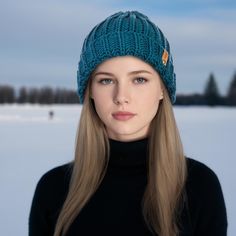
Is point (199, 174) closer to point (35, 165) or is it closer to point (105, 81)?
point (105, 81)

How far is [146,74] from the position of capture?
1.96 m

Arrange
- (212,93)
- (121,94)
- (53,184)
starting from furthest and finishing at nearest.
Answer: (212,93)
(53,184)
(121,94)

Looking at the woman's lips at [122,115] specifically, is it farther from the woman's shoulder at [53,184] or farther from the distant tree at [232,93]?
the distant tree at [232,93]

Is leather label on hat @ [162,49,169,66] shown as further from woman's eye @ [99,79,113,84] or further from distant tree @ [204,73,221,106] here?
distant tree @ [204,73,221,106]

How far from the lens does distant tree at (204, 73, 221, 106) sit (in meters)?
54.2

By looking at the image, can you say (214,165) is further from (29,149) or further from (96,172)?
A: (96,172)

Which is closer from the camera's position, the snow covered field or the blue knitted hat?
the blue knitted hat

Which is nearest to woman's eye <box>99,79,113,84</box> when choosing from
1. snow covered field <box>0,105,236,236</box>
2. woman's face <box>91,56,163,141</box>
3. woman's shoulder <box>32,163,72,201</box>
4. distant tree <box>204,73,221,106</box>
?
woman's face <box>91,56,163,141</box>

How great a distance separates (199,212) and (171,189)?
16 cm

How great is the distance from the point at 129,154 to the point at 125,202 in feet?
0.73

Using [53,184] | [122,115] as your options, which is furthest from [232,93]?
[122,115]

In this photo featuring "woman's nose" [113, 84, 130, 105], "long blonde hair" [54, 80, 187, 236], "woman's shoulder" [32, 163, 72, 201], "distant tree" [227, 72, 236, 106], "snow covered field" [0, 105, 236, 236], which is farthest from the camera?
"distant tree" [227, 72, 236, 106]

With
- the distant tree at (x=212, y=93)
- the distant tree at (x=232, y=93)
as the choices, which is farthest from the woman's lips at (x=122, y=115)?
the distant tree at (x=212, y=93)

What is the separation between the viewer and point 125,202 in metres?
2.02
